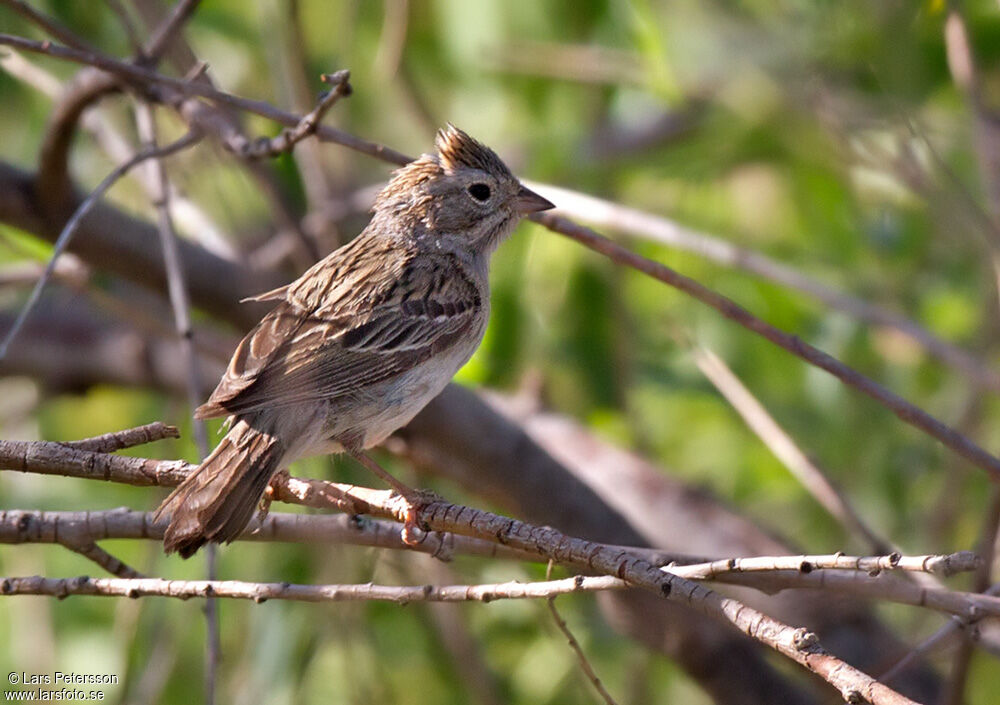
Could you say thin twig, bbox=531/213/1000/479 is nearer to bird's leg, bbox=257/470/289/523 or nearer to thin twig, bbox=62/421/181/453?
bird's leg, bbox=257/470/289/523

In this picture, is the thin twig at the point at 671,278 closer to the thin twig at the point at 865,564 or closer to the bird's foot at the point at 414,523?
the bird's foot at the point at 414,523

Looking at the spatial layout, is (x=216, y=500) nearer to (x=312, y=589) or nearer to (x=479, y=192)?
(x=312, y=589)

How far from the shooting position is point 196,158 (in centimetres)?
628

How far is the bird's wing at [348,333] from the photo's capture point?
3418 millimetres

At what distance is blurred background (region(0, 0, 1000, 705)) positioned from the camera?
515 cm

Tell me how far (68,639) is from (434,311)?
2.83 metres

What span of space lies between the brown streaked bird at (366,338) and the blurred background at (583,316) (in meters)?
0.34

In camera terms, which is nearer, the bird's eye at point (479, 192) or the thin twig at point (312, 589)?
the thin twig at point (312, 589)

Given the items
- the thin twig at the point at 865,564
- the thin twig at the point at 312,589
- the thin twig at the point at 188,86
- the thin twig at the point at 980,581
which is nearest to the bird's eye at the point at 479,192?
the thin twig at the point at 188,86

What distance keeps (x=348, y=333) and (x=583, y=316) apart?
2.11 metres

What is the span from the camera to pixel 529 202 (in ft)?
14.2

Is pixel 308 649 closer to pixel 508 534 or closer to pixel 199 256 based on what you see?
pixel 199 256

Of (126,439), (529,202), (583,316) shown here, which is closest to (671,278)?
(529,202)

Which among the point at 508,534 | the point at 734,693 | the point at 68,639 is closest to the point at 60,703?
the point at 68,639
